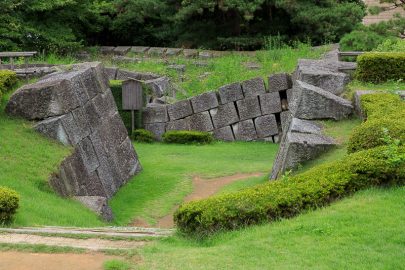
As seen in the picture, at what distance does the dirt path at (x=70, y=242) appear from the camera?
6.41 metres

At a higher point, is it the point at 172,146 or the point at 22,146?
the point at 22,146

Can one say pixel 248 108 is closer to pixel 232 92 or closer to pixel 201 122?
pixel 232 92

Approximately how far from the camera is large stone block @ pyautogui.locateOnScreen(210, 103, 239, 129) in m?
A: 19.7

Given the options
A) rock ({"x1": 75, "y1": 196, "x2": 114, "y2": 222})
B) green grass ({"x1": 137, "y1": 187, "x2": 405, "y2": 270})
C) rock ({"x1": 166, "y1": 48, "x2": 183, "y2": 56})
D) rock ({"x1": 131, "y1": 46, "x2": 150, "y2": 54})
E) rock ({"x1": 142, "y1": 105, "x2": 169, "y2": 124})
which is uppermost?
green grass ({"x1": 137, "y1": 187, "x2": 405, "y2": 270})

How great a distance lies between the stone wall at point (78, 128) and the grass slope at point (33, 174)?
8.4 inches

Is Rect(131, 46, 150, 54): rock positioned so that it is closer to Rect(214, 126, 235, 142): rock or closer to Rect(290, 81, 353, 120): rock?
Rect(214, 126, 235, 142): rock

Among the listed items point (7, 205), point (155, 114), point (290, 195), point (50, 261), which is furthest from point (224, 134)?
point (50, 261)

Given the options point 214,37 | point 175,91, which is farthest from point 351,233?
point 214,37

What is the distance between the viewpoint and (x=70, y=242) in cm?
661

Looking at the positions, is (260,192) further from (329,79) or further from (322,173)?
(329,79)

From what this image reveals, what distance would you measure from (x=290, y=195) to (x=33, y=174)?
521 cm

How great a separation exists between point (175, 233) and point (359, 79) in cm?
823

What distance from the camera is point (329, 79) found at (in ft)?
46.1

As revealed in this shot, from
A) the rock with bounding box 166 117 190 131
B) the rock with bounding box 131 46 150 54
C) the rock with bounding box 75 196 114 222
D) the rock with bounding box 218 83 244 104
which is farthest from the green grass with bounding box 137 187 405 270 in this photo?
the rock with bounding box 131 46 150 54
